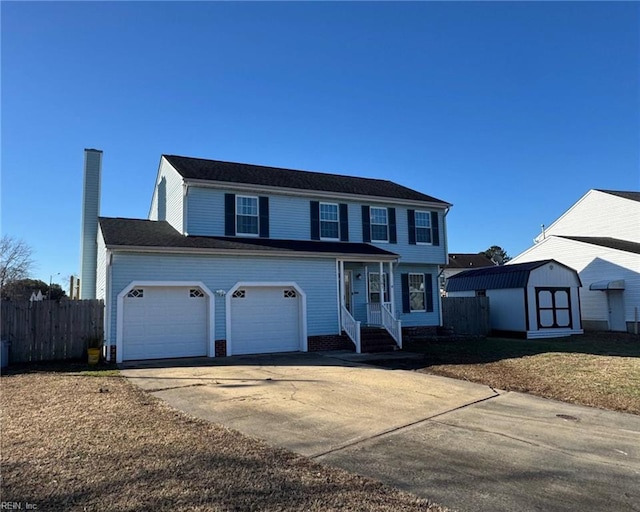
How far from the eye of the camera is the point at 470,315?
23531mm

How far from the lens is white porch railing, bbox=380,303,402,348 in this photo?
652 inches

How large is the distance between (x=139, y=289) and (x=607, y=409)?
11.9 m

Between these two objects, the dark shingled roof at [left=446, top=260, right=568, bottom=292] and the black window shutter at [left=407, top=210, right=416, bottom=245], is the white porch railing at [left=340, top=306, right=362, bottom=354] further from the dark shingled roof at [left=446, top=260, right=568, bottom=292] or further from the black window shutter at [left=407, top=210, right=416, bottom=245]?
the dark shingled roof at [left=446, top=260, right=568, bottom=292]

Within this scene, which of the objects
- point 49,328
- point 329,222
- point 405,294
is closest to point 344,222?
point 329,222

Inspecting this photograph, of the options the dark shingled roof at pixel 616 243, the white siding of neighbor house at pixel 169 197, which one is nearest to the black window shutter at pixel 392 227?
the white siding of neighbor house at pixel 169 197

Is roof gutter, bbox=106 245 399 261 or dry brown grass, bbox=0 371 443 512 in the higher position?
roof gutter, bbox=106 245 399 261

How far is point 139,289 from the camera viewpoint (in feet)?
45.4

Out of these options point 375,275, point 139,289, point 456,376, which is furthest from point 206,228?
point 456,376

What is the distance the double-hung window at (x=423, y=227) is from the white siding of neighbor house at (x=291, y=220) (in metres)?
0.33

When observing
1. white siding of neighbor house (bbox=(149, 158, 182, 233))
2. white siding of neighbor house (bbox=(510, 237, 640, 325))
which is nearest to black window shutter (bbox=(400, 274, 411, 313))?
white siding of neighbor house (bbox=(149, 158, 182, 233))

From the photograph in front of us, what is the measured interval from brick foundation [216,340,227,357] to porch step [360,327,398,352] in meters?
4.59

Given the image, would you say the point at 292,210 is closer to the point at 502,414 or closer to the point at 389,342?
the point at 389,342

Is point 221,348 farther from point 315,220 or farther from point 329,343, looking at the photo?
point 315,220

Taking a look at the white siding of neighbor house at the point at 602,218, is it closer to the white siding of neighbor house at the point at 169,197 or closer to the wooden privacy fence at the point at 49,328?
the white siding of neighbor house at the point at 169,197
